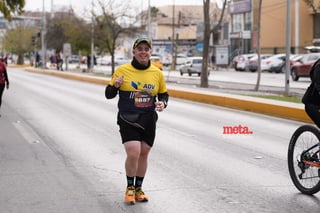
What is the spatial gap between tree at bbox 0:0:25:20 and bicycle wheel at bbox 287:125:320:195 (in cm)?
1710

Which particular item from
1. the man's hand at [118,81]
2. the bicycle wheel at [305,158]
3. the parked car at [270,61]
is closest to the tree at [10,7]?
the man's hand at [118,81]

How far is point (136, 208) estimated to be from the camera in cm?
664

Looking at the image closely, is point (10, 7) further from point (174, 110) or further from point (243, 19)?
point (243, 19)

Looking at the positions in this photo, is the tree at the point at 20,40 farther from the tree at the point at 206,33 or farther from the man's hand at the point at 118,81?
the man's hand at the point at 118,81

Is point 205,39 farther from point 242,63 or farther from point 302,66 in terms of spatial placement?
A: point 242,63

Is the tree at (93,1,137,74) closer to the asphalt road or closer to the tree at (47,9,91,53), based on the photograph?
the tree at (47,9,91,53)

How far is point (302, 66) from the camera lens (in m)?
35.2

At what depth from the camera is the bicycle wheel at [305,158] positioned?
6.93m

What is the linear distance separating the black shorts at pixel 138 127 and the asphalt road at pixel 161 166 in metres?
0.70

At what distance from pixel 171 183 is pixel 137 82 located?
1724 mm

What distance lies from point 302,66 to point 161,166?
89.6 feet

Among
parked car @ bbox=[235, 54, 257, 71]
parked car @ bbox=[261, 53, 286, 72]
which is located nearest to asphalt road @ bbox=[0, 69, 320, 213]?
parked car @ bbox=[261, 53, 286, 72]

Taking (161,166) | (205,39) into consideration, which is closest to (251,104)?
(161,166)

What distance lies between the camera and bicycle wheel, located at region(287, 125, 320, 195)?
6926mm
